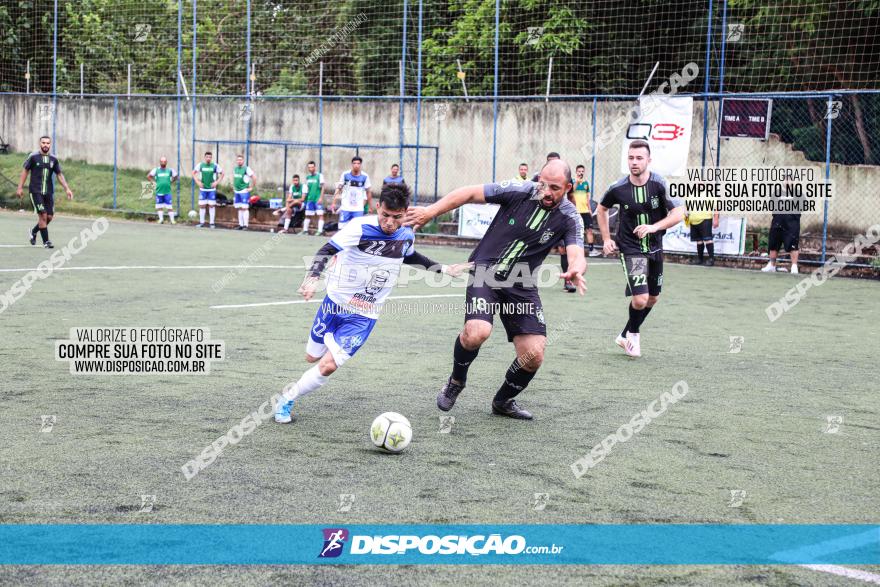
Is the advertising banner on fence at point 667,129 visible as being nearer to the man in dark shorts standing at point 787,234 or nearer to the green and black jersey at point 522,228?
the man in dark shorts standing at point 787,234

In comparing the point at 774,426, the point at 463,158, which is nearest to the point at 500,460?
the point at 774,426

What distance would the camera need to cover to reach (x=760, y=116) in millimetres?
21156

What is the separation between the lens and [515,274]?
7484 mm

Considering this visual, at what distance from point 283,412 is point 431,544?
2.61 meters

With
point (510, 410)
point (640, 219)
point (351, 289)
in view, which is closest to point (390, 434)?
point (351, 289)

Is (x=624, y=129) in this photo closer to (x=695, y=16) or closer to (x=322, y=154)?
(x=695, y=16)

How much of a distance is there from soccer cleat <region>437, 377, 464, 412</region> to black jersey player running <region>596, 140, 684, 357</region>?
3.38 meters

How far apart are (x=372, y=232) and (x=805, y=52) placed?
810 inches

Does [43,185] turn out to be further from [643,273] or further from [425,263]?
[425,263]

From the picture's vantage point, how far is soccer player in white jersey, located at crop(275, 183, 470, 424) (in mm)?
7027

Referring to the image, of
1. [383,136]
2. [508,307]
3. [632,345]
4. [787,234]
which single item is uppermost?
[383,136]

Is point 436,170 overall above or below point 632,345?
above

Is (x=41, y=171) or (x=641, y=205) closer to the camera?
(x=641, y=205)

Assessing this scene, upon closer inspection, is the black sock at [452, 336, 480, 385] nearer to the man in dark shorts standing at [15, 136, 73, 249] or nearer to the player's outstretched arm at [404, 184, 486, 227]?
the player's outstretched arm at [404, 184, 486, 227]
